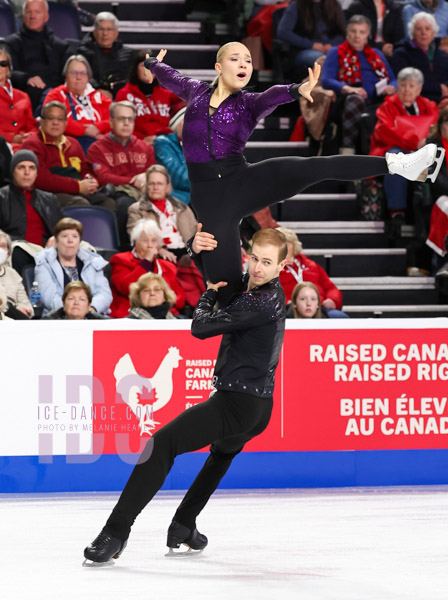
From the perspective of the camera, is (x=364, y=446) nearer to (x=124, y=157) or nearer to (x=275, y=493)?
(x=275, y=493)

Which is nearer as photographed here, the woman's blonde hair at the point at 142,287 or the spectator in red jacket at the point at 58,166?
the woman's blonde hair at the point at 142,287

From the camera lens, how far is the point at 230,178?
5051 millimetres

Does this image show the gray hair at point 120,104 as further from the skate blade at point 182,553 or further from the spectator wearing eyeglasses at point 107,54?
the skate blade at point 182,553

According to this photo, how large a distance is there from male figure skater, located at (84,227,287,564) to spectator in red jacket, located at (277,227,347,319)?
12.7ft

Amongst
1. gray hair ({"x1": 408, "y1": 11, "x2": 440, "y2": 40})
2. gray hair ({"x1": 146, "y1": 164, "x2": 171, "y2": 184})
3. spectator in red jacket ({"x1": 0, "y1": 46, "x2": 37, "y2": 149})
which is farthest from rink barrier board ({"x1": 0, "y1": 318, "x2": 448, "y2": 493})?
gray hair ({"x1": 408, "y1": 11, "x2": 440, "y2": 40})

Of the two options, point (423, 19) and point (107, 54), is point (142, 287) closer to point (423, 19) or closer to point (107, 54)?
point (107, 54)

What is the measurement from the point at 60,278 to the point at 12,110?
222 centimetres

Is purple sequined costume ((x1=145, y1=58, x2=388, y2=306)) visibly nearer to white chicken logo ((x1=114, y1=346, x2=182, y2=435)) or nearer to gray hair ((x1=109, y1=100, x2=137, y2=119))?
white chicken logo ((x1=114, y1=346, x2=182, y2=435))

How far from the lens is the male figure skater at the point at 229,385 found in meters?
4.98

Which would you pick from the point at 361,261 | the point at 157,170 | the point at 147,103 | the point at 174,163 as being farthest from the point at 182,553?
the point at 147,103

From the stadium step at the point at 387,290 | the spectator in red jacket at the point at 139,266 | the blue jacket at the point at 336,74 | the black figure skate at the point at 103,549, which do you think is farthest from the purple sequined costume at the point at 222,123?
the blue jacket at the point at 336,74

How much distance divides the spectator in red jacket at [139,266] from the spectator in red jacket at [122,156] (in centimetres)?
90

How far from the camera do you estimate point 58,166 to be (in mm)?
9609

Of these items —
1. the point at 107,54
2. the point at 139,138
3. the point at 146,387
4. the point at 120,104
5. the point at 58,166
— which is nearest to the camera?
the point at 146,387
